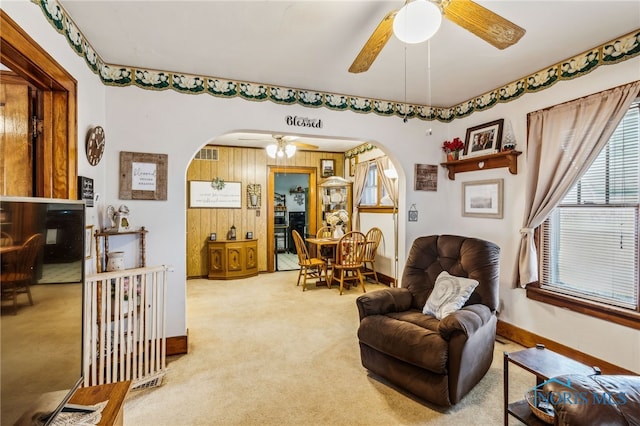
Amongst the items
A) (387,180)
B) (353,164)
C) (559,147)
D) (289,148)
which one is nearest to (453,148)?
(559,147)

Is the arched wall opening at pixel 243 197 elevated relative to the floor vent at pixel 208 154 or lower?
lower

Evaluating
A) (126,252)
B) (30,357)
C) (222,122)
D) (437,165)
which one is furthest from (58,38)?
(437,165)

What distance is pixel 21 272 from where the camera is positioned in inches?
35.5

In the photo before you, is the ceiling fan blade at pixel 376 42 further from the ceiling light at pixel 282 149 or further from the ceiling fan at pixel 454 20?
the ceiling light at pixel 282 149

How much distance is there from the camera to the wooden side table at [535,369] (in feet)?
5.41

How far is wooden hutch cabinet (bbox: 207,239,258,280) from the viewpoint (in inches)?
218

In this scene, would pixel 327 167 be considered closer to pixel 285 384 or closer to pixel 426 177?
pixel 426 177

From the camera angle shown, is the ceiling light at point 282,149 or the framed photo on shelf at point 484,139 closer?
the framed photo on shelf at point 484,139

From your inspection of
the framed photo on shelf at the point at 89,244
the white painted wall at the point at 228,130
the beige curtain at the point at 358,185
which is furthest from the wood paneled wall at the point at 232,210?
the framed photo on shelf at the point at 89,244

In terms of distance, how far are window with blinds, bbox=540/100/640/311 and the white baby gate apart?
3303mm

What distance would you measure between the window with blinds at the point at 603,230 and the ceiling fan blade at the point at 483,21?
1416 mm

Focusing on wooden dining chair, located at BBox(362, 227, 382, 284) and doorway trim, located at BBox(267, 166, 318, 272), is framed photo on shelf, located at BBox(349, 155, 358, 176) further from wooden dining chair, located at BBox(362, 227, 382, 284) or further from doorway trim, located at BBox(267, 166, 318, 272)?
wooden dining chair, located at BBox(362, 227, 382, 284)

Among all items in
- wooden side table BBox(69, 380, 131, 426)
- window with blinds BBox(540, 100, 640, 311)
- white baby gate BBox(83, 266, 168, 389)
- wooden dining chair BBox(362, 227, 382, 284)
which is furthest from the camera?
wooden dining chair BBox(362, 227, 382, 284)

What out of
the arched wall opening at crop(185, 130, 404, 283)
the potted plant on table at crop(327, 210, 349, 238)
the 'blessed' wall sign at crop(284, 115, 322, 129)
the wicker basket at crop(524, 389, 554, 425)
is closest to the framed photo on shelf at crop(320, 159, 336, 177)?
the arched wall opening at crop(185, 130, 404, 283)
